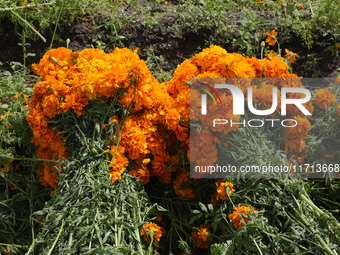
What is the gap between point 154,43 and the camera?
3.19 metres

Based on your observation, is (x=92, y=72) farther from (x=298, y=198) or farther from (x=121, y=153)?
(x=298, y=198)

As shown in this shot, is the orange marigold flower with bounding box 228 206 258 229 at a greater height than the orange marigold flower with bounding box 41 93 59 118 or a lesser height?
lesser

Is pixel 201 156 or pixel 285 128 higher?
pixel 285 128

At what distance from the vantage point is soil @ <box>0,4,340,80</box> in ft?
10.2

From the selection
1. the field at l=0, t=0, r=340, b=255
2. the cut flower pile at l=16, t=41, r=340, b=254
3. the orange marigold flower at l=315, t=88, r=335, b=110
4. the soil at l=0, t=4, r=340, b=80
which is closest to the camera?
the field at l=0, t=0, r=340, b=255

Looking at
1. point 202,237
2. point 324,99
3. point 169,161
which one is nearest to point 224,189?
point 202,237

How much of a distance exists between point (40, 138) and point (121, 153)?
1.80 feet

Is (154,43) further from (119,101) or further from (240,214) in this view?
(240,214)

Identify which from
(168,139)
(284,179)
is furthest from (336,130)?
(168,139)

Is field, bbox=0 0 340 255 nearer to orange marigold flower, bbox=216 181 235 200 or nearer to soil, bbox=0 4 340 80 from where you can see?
orange marigold flower, bbox=216 181 235 200

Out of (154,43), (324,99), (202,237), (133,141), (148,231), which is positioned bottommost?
(202,237)

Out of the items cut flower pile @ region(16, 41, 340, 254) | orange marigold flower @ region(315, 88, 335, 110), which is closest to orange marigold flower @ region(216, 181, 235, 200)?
cut flower pile @ region(16, 41, 340, 254)

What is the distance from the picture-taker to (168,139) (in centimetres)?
213

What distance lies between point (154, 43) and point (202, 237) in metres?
2.03
